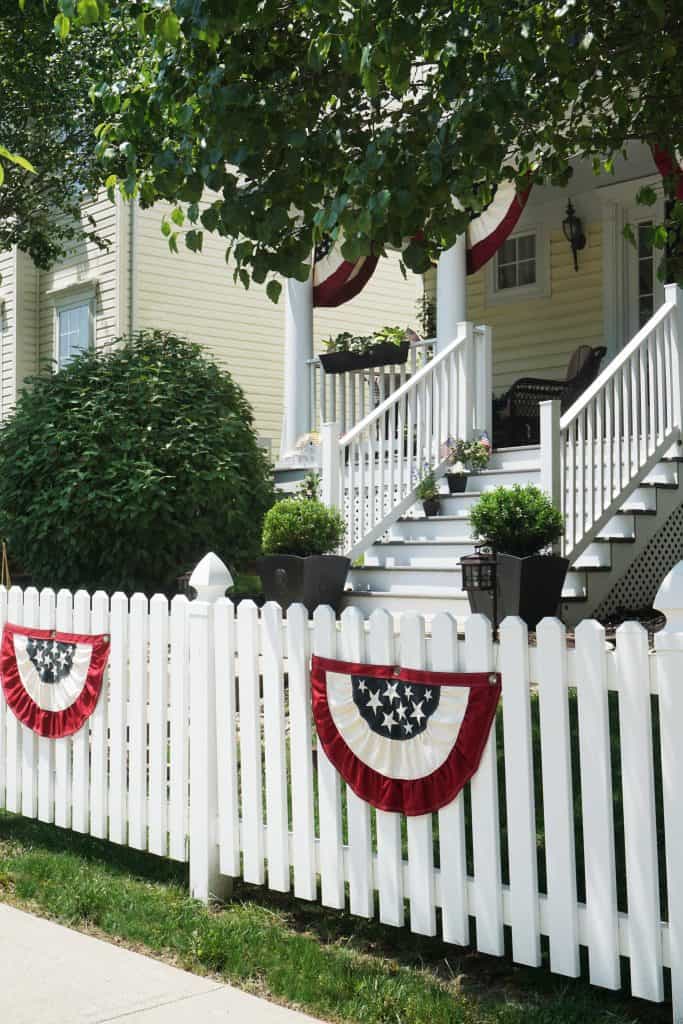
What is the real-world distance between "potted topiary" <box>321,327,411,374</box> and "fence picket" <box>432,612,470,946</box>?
8.66 m

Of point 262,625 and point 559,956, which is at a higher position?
point 262,625

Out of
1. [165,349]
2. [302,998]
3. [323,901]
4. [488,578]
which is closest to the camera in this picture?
[302,998]

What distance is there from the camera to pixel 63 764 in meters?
5.11

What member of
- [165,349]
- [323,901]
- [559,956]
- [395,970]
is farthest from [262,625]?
[165,349]

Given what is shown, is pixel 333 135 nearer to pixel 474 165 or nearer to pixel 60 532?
Result: pixel 474 165

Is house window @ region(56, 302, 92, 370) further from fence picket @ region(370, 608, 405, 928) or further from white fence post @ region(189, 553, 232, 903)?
fence picket @ region(370, 608, 405, 928)

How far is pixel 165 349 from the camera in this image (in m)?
12.6

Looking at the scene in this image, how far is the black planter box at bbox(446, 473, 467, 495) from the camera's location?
35.0 ft

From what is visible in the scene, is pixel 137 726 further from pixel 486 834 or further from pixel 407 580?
pixel 407 580

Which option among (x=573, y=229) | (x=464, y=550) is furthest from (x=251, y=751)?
(x=573, y=229)

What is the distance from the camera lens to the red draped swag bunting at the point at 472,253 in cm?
1201

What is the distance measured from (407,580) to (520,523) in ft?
4.96

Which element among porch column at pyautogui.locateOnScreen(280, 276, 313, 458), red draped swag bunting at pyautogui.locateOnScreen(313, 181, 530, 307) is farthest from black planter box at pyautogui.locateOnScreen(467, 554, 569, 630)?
porch column at pyautogui.locateOnScreen(280, 276, 313, 458)

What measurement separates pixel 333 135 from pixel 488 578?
387 cm
